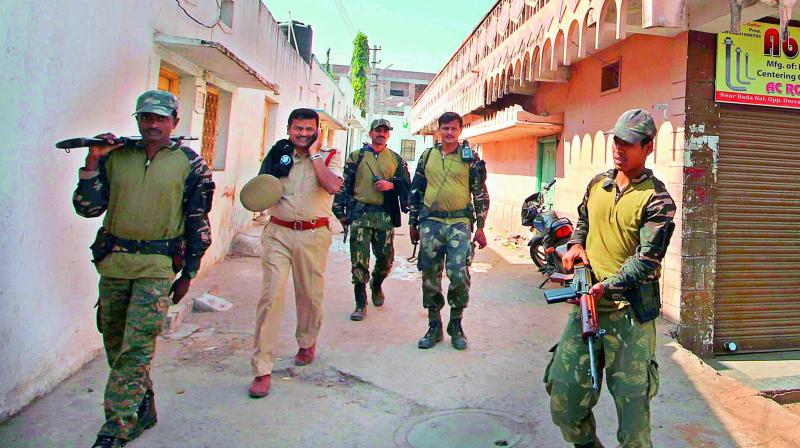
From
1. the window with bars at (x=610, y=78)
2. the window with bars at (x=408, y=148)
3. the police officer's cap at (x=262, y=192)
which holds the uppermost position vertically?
the window with bars at (x=408, y=148)

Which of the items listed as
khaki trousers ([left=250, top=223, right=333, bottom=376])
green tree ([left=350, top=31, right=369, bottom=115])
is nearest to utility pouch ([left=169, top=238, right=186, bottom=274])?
khaki trousers ([left=250, top=223, right=333, bottom=376])

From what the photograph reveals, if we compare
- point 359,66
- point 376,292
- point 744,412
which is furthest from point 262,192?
point 359,66

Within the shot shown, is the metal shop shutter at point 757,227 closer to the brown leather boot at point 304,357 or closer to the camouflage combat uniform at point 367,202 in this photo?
Answer: the camouflage combat uniform at point 367,202

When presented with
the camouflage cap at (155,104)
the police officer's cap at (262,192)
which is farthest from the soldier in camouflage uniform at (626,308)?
the camouflage cap at (155,104)

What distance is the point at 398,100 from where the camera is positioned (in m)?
42.9

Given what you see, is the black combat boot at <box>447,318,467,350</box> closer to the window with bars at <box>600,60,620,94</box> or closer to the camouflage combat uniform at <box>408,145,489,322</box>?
the camouflage combat uniform at <box>408,145,489,322</box>

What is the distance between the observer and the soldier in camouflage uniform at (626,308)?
7.11 ft

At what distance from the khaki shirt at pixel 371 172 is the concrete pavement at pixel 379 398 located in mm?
1143

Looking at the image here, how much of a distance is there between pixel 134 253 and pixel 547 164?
Result: 306 inches

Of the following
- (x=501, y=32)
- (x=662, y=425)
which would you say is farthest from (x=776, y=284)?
(x=501, y=32)

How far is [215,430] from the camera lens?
2.79 metres

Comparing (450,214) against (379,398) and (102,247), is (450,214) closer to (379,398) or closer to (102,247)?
(379,398)

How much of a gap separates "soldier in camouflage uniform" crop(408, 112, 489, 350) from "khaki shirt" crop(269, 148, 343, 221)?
97 centimetres

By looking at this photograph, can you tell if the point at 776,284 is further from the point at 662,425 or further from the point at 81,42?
the point at 81,42
